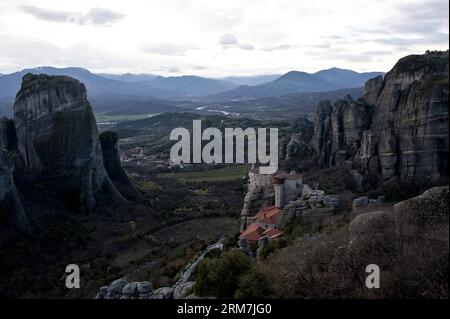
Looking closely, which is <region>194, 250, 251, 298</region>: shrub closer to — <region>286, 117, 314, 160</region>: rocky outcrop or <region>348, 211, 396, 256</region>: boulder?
<region>348, 211, 396, 256</region>: boulder

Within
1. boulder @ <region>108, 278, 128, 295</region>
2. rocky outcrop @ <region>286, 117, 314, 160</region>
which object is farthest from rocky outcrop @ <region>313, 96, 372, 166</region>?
boulder @ <region>108, 278, 128, 295</region>

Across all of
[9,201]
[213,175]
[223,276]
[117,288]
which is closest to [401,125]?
[117,288]

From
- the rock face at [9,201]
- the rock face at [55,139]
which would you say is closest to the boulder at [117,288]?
the rock face at [9,201]

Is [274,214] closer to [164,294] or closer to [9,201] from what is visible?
[164,294]

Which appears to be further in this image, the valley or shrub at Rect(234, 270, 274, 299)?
the valley

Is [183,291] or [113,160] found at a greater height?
[113,160]
